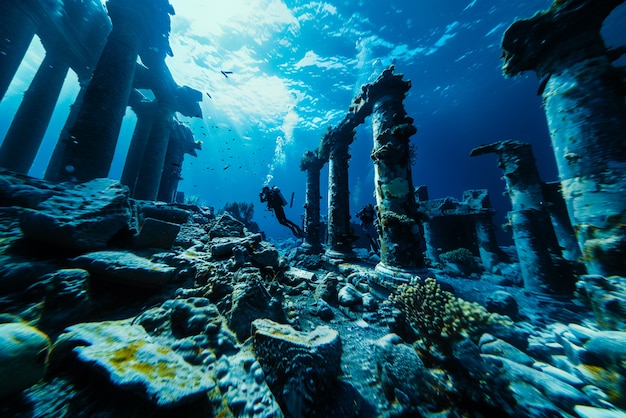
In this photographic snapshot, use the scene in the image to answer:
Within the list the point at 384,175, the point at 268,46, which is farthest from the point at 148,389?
the point at 268,46

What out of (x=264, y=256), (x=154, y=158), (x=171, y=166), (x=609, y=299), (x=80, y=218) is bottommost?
(x=609, y=299)

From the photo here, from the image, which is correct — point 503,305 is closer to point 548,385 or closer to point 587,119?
point 548,385

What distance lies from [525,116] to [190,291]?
67927mm

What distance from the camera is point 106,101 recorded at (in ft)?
27.8

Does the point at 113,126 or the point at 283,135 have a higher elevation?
the point at 283,135

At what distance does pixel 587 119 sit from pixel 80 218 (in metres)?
8.70

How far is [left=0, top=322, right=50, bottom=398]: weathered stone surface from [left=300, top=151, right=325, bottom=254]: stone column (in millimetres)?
10209

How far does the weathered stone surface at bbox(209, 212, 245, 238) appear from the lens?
6.38 m

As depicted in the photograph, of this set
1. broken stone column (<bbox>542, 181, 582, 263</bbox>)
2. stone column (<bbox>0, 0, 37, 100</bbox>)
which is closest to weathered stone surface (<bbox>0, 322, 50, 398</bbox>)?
broken stone column (<bbox>542, 181, 582, 263</bbox>)

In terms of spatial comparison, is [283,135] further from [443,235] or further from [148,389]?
[148,389]

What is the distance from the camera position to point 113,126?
872 cm

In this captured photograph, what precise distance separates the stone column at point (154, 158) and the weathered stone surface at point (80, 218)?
10.7 meters

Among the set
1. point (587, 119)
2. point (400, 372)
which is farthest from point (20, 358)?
point (587, 119)

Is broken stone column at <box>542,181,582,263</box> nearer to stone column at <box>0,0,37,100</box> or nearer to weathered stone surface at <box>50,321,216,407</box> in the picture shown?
weathered stone surface at <box>50,321,216,407</box>
